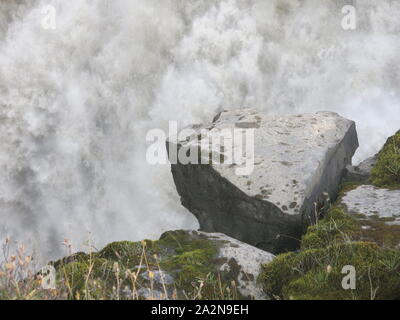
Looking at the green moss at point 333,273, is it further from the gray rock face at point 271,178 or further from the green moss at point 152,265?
the gray rock face at point 271,178

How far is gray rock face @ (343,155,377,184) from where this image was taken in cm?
723

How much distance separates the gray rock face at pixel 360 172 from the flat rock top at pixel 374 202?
0.76m

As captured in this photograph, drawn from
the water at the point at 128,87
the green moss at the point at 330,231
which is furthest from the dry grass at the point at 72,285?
the water at the point at 128,87

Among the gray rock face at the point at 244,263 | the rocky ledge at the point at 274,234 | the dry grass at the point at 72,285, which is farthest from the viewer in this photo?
the gray rock face at the point at 244,263

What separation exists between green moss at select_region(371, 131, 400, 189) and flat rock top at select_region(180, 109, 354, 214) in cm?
70

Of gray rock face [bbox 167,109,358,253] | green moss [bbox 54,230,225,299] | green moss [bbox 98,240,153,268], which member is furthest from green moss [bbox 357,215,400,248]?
green moss [bbox 98,240,153,268]

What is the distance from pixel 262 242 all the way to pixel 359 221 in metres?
1.48

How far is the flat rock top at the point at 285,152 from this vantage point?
249 inches

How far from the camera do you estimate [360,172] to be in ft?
24.2

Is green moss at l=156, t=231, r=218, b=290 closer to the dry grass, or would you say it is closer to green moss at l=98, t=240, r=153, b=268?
the dry grass

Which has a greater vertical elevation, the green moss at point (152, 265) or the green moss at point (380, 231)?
the green moss at point (380, 231)

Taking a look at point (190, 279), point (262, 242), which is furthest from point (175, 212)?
point (190, 279)

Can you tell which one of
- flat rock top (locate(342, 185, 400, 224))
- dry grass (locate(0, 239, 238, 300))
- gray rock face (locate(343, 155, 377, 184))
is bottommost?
dry grass (locate(0, 239, 238, 300))

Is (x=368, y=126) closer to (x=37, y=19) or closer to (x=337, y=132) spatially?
(x=337, y=132)
